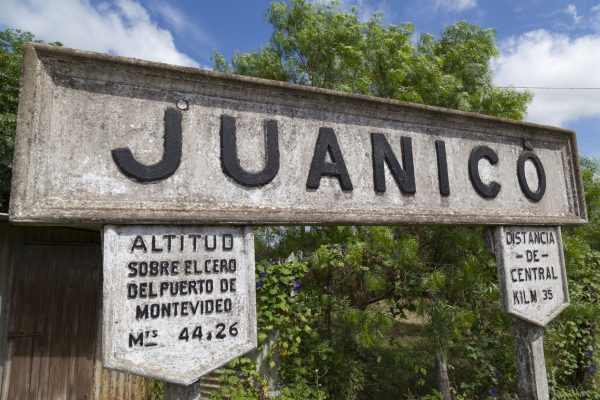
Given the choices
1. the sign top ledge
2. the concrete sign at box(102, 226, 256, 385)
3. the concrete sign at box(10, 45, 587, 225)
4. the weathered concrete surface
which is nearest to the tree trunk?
the weathered concrete surface

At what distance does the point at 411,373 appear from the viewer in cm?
589

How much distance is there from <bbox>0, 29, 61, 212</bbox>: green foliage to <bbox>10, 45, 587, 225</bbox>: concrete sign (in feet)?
17.2

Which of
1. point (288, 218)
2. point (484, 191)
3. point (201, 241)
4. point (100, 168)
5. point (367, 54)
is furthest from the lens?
point (367, 54)

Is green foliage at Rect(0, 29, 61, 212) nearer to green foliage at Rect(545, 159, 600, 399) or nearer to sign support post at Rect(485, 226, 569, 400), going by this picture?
sign support post at Rect(485, 226, 569, 400)

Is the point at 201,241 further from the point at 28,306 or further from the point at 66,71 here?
the point at 28,306

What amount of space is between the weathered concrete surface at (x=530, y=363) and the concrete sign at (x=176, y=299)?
229 centimetres

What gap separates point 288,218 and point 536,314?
7.25 feet

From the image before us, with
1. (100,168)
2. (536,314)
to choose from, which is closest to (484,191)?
(536,314)

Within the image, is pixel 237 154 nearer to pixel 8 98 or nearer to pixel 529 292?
pixel 529 292

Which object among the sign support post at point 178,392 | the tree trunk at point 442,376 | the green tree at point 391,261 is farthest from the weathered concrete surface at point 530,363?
the sign support post at point 178,392

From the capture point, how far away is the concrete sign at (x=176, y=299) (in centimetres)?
189

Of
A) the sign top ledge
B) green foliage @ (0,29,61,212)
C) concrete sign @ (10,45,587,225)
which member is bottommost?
concrete sign @ (10,45,587,225)

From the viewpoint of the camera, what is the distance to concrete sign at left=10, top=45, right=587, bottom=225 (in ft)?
6.28

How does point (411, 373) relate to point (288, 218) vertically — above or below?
below
